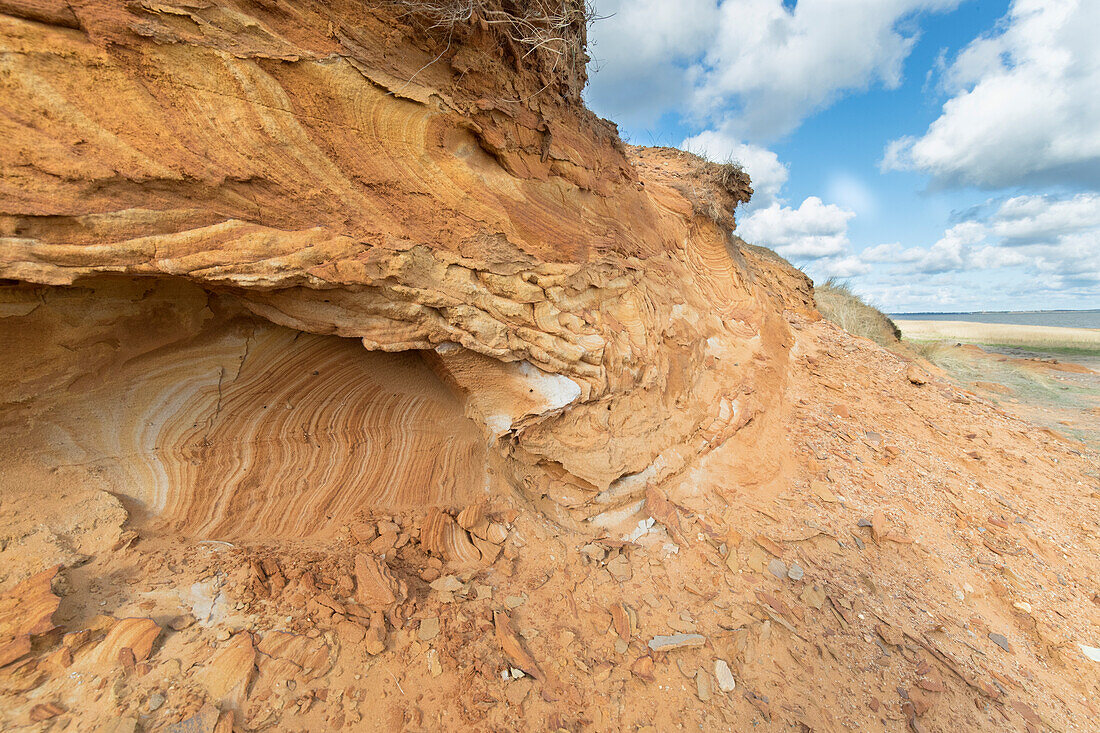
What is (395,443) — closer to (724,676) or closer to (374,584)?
(374,584)

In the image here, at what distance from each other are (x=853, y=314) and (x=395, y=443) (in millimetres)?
14199

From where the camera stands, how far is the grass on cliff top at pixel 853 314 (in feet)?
40.1

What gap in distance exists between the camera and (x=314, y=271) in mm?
2480

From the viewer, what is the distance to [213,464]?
288cm

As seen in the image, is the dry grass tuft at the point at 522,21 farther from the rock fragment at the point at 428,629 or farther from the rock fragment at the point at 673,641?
the rock fragment at the point at 673,641

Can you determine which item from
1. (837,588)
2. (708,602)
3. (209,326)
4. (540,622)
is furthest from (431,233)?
(837,588)

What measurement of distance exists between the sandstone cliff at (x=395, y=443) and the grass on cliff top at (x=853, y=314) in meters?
8.08

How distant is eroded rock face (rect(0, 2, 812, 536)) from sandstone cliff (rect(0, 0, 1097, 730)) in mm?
18

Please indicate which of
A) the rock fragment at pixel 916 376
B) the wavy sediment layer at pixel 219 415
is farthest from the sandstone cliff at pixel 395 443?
the rock fragment at pixel 916 376

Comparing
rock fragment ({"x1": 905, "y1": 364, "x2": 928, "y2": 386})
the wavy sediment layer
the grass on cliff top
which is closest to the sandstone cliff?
the wavy sediment layer

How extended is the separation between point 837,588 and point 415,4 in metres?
5.61

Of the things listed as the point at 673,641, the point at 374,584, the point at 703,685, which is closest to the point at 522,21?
the point at 374,584

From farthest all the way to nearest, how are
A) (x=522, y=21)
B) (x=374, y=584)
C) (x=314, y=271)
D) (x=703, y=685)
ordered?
(x=522, y=21) < (x=703, y=685) < (x=374, y=584) < (x=314, y=271)

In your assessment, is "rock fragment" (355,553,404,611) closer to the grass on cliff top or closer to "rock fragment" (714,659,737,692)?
"rock fragment" (714,659,737,692)
